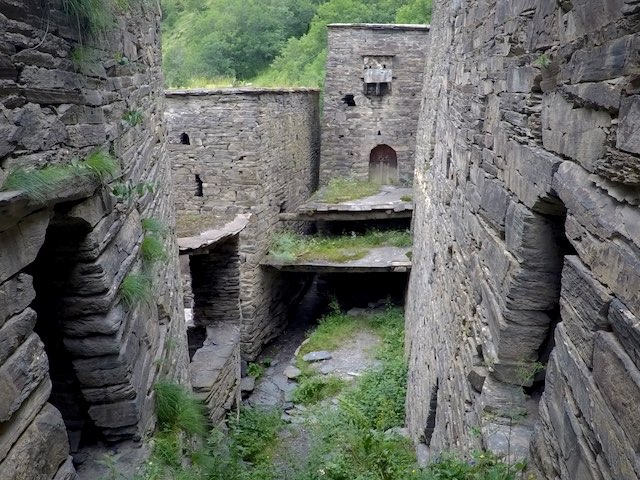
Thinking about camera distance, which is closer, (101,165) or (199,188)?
(101,165)

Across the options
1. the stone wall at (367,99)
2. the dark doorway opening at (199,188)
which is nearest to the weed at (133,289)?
the dark doorway opening at (199,188)

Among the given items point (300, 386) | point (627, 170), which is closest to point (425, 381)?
point (300, 386)

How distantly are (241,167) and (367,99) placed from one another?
16.2ft

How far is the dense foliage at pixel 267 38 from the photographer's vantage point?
17.0 meters

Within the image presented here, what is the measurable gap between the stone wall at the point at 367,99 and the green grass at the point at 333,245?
2.66 metres

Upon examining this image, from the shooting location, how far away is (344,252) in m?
11.6

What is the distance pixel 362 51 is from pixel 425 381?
9.99 metres

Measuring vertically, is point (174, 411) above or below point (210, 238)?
below

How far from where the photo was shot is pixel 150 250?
401 centimetres

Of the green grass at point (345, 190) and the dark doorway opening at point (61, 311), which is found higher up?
the dark doorway opening at point (61, 311)

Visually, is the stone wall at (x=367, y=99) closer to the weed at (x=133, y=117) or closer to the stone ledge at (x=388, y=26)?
the stone ledge at (x=388, y=26)

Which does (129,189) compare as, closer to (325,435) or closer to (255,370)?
(325,435)

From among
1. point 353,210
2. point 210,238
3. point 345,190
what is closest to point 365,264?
point 353,210

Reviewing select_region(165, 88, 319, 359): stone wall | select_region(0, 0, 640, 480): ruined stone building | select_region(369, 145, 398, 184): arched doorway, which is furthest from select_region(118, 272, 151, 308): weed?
select_region(369, 145, 398, 184): arched doorway
